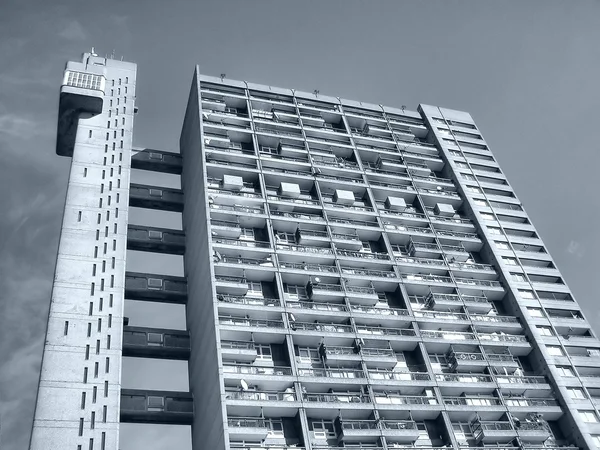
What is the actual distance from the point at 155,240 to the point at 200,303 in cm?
1124

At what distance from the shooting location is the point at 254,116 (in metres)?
70.2

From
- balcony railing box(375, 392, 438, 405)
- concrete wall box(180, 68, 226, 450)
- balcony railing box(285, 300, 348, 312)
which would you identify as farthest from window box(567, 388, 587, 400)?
concrete wall box(180, 68, 226, 450)

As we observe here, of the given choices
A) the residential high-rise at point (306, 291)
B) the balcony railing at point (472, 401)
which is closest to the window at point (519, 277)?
the residential high-rise at point (306, 291)

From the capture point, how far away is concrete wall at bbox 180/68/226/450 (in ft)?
154

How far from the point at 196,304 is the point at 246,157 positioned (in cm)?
1534

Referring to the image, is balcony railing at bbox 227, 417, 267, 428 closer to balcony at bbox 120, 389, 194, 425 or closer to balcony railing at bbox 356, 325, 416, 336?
balcony at bbox 120, 389, 194, 425

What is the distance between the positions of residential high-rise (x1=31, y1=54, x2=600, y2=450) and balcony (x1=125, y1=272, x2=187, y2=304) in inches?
6.3

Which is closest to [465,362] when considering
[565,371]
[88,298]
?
[565,371]

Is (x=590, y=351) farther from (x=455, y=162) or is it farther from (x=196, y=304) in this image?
(x=196, y=304)

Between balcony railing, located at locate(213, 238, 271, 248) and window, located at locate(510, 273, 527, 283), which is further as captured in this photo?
window, located at locate(510, 273, 527, 283)

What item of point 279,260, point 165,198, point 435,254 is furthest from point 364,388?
point 165,198

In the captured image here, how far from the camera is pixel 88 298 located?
5053 cm

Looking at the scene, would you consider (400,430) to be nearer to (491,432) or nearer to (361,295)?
(491,432)

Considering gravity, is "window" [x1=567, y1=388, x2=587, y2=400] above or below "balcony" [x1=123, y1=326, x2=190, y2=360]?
below
